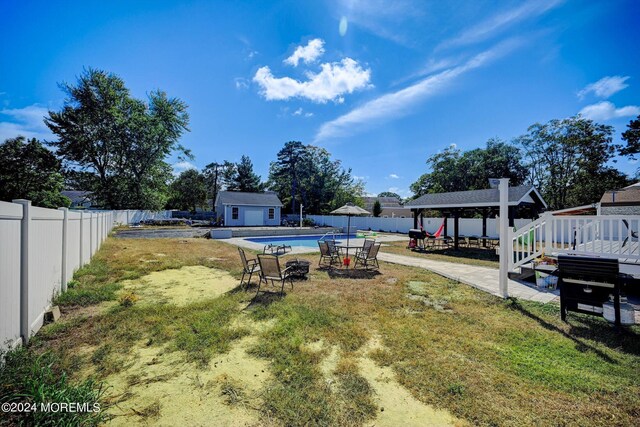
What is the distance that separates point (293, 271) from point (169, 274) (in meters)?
3.80

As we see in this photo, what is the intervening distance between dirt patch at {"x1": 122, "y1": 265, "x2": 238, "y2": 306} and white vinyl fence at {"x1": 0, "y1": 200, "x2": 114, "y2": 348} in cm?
148

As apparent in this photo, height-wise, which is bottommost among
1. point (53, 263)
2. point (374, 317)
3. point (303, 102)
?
point (374, 317)

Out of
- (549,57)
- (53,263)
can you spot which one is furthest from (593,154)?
(53,263)

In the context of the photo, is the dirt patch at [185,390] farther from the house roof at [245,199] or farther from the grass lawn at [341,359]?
the house roof at [245,199]

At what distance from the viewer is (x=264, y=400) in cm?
246

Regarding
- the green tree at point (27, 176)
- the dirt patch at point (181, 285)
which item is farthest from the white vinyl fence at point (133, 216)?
the dirt patch at point (181, 285)

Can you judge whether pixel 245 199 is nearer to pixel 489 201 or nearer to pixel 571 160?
pixel 489 201

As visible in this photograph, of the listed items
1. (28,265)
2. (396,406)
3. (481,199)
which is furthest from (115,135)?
(396,406)

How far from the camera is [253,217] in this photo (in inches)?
1230

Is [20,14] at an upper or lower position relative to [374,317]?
upper

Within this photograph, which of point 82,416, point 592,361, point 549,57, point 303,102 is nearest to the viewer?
point 82,416

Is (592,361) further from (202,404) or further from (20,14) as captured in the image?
(20,14)

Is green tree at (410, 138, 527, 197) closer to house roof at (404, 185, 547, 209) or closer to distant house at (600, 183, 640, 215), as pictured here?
house roof at (404, 185, 547, 209)

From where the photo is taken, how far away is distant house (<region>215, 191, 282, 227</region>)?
29.8 m
